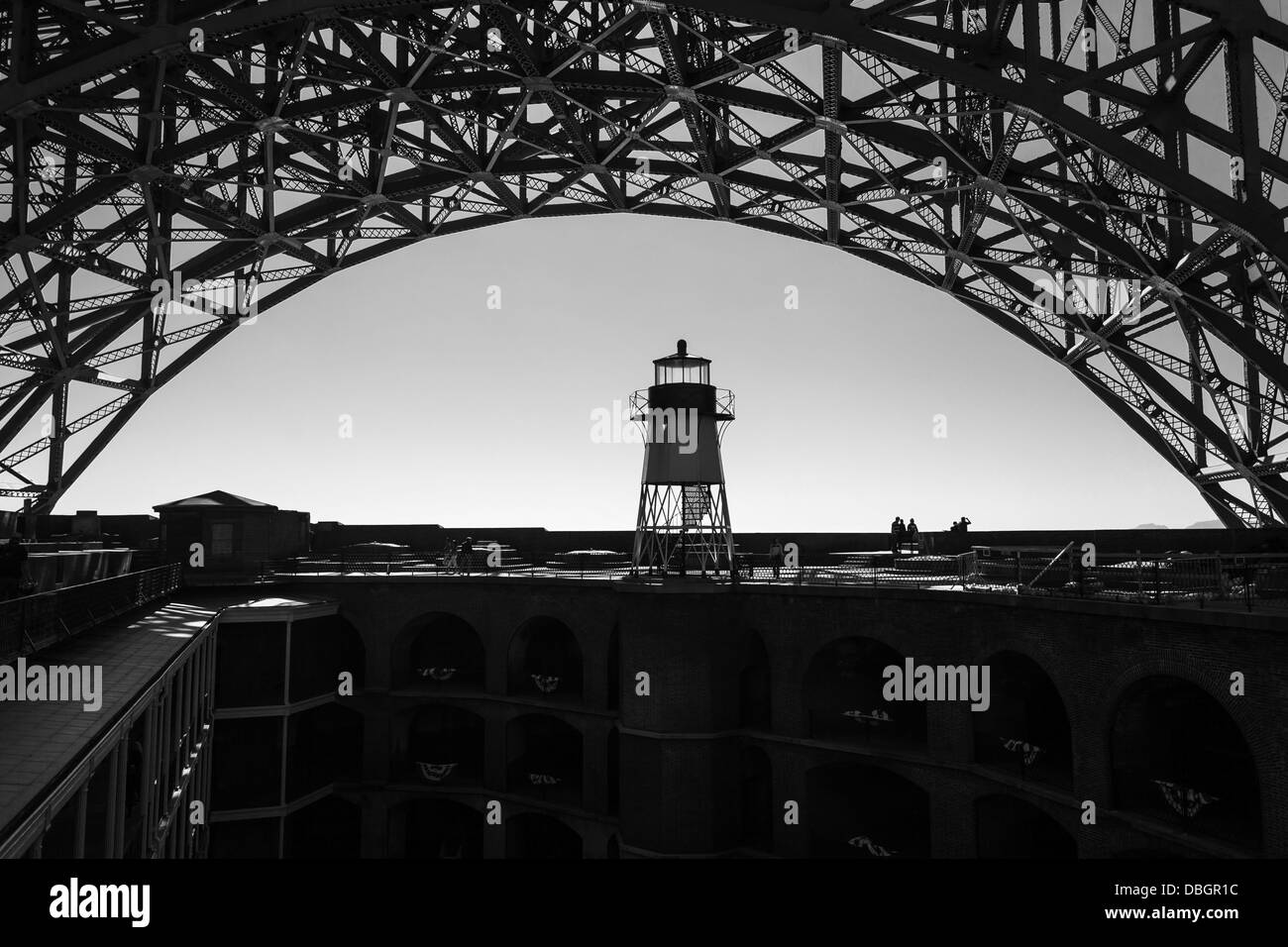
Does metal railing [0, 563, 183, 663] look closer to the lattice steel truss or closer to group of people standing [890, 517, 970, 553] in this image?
the lattice steel truss

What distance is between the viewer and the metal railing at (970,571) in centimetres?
1803

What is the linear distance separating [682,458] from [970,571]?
10.1 meters

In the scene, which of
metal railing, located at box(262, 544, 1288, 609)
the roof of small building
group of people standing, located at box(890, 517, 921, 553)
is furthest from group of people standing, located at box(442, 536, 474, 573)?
group of people standing, located at box(890, 517, 921, 553)

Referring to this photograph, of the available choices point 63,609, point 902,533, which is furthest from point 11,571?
point 902,533

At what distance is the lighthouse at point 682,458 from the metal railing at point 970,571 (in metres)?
1.54

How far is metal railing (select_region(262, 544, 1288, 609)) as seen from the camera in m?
18.0

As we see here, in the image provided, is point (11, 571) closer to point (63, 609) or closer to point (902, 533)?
point (63, 609)

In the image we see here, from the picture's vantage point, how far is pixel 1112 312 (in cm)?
3111

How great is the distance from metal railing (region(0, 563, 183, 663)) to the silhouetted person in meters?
0.74

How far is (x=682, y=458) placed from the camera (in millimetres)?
30422

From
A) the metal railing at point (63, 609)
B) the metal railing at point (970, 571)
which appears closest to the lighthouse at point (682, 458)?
the metal railing at point (970, 571)

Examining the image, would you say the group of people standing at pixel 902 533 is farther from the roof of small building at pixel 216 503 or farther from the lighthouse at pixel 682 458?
the roof of small building at pixel 216 503
